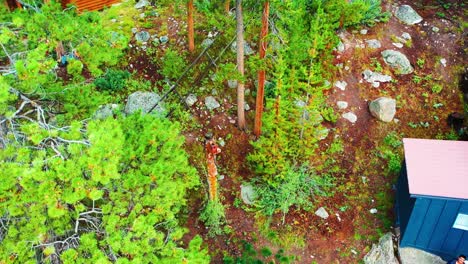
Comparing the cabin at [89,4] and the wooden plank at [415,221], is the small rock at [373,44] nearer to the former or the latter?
the wooden plank at [415,221]

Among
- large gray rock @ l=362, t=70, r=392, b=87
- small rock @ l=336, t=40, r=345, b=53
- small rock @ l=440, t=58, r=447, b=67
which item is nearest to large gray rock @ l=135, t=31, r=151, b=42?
small rock @ l=336, t=40, r=345, b=53

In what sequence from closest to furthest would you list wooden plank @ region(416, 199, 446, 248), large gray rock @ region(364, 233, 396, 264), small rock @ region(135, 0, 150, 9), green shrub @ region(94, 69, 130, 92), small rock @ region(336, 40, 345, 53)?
wooden plank @ region(416, 199, 446, 248)
large gray rock @ region(364, 233, 396, 264)
green shrub @ region(94, 69, 130, 92)
small rock @ region(336, 40, 345, 53)
small rock @ region(135, 0, 150, 9)

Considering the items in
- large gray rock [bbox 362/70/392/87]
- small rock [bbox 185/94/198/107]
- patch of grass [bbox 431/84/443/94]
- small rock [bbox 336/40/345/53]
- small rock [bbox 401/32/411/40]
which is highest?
small rock [bbox 401/32/411/40]

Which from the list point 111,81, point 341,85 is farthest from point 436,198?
point 111,81

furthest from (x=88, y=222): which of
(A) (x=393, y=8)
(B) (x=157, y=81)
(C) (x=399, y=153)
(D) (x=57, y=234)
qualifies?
(A) (x=393, y=8)

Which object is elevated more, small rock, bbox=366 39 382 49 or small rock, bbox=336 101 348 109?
small rock, bbox=366 39 382 49

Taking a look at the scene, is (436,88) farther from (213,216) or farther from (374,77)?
(213,216)

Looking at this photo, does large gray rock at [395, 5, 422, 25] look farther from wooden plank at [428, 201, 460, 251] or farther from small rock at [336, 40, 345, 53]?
wooden plank at [428, 201, 460, 251]
